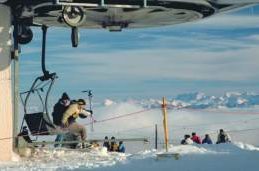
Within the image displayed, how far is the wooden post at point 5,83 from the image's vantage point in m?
21.4

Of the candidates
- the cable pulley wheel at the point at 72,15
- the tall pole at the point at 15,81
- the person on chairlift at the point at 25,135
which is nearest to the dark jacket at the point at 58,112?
the person on chairlift at the point at 25,135

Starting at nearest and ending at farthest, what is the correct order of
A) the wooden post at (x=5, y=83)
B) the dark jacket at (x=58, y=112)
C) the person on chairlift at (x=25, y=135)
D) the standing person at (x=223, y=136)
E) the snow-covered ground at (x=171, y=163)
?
the snow-covered ground at (x=171, y=163) → the wooden post at (x=5, y=83) → the person on chairlift at (x=25, y=135) → the dark jacket at (x=58, y=112) → the standing person at (x=223, y=136)

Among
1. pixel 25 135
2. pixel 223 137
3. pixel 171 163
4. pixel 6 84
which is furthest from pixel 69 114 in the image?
pixel 223 137

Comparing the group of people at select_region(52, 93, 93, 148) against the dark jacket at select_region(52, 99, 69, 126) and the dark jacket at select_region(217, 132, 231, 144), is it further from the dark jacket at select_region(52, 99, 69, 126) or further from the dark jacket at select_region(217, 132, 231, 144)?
the dark jacket at select_region(217, 132, 231, 144)

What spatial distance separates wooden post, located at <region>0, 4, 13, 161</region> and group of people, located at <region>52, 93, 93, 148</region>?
2333 mm

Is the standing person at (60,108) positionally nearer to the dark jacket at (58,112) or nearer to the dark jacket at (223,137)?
the dark jacket at (58,112)

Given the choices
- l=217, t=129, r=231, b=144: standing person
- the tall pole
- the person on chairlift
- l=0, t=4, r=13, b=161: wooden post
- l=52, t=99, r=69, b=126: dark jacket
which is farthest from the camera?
l=217, t=129, r=231, b=144: standing person

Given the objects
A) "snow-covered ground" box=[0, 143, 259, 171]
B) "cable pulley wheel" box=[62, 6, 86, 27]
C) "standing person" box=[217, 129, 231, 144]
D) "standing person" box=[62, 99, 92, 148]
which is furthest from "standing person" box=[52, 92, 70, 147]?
"standing person" box=[217, 129, 231, 144]

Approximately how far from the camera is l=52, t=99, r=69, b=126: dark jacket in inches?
933

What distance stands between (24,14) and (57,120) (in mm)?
3136

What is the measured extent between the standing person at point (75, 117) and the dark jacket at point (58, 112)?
0.38 feet

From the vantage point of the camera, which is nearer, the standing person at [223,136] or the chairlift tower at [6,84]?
the chairlift tower at [6,84]

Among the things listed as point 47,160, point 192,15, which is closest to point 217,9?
point 192,15

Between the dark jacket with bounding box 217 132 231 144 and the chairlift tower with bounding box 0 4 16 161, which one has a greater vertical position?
the chairlift tower with bounding box 0 4 16 161
